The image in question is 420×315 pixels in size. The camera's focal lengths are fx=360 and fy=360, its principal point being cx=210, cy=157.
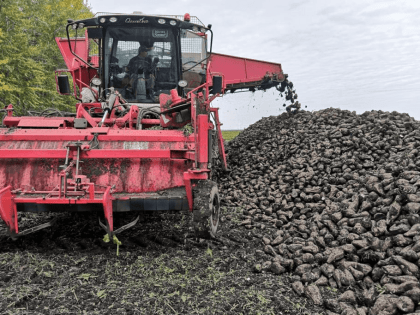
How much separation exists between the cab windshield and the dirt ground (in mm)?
2654

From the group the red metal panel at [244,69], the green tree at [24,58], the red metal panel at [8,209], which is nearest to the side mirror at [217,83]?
the red metal panel at [8,209]

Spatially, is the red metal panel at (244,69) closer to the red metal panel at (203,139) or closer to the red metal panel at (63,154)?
the red metal panel at (203,139)

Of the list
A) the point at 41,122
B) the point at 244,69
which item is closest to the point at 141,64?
the point at 41,122

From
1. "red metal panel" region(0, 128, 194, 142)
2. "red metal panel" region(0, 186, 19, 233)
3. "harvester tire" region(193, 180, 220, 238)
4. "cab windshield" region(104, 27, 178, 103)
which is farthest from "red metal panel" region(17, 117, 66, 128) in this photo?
"harvester tire" region(193, 180, 220, 238)

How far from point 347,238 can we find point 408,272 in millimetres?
835

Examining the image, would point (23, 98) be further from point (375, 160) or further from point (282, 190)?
point (375, 160)

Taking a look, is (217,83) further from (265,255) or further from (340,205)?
(265,255)

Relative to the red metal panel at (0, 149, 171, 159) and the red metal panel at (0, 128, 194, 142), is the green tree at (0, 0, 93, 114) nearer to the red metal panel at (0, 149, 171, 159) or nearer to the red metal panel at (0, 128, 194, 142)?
the red metal panel at (0, 128, 194, 142)

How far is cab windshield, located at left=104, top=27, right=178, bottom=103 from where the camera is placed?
6422 millimetres

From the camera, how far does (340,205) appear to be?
494cm

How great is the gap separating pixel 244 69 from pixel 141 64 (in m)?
5.54

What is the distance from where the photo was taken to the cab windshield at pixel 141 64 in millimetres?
6422

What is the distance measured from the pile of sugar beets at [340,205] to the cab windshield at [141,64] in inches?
101

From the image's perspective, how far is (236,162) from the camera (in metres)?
9.37
